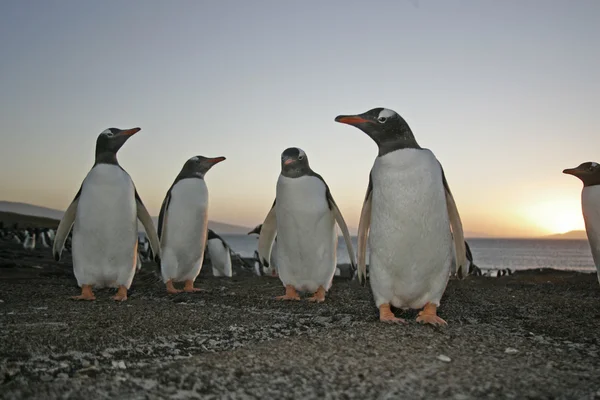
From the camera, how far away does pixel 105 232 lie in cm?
690

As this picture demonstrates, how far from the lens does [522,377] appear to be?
313cm

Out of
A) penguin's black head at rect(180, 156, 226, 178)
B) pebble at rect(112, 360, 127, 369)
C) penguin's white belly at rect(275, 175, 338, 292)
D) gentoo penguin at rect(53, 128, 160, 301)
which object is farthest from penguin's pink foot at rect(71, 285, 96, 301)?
pebble at rect(112, 360, 127, 369)

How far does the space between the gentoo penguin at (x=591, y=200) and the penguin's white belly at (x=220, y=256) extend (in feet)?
32.3

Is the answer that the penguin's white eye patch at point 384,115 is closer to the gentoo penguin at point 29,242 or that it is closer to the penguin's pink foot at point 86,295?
the penguin's pink foot at point 86,295

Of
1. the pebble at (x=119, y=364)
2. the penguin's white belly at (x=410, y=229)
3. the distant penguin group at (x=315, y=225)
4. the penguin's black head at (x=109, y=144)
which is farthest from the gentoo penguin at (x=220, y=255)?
the pebble at (x=119, y=364)

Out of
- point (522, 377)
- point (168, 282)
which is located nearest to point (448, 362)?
point (522, 377)

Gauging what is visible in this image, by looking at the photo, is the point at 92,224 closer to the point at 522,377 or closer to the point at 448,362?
the point at 448,362

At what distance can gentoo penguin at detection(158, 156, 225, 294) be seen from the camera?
27.8ft

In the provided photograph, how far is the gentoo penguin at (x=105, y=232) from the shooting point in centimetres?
691

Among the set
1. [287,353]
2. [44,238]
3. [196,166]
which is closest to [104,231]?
[196,166]

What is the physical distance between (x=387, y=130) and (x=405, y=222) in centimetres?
88

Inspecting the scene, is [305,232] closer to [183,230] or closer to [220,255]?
[183,230]

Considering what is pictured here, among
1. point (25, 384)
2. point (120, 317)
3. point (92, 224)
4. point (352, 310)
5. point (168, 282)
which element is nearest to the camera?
point (25, 384)

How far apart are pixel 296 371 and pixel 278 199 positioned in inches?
165
